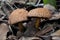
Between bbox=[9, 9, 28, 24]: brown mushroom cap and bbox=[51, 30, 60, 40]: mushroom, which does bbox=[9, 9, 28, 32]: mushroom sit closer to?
bbox=[9, 9, 28, 24]: brown mushroom cap

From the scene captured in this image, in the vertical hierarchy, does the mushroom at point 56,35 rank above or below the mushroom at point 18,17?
below

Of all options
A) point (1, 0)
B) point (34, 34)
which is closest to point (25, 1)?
point (1, 0)

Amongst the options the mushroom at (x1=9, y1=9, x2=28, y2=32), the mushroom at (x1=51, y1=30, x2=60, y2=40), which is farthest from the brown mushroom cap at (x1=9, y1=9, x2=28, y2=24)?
the mushroom at (x1=51, y1=30, x2=60, y2=40)

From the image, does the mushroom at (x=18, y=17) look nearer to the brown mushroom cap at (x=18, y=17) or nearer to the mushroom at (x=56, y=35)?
the brown mushroom cap at (x=18, y=17)

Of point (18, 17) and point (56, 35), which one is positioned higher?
point (18, 17)

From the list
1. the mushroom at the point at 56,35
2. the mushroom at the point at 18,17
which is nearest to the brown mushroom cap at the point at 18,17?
the mushroom at the point at 18,17

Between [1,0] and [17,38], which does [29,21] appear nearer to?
[17,38]

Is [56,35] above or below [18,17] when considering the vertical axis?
below

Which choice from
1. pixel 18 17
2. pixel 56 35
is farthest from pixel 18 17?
pixel 56 35

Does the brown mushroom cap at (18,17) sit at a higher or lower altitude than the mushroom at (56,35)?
higher

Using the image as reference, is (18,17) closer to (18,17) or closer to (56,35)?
(18,17)

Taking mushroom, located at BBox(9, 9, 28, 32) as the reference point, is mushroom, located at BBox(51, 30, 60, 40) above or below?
below
